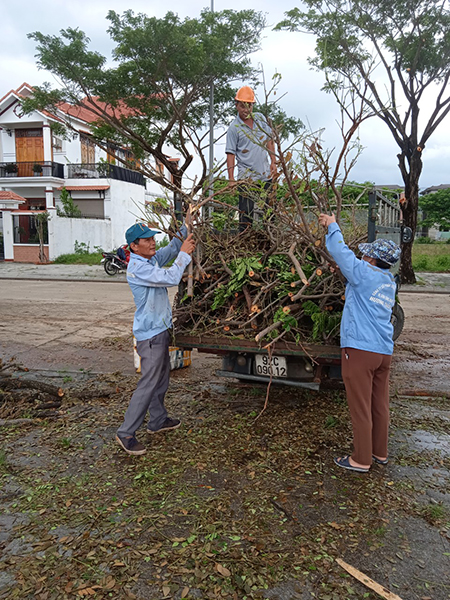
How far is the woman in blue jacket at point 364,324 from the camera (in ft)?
11.1

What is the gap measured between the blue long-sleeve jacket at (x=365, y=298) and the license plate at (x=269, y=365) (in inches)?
33.8

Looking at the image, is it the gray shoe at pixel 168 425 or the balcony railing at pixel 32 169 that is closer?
the gray shoe at pixel 168 425

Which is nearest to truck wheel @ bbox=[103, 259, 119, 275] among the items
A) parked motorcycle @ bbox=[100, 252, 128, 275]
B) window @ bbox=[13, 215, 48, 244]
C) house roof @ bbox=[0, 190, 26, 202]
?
parked motorcycle @ bbox=[100, 252, 128, 275]

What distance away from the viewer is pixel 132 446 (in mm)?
3842

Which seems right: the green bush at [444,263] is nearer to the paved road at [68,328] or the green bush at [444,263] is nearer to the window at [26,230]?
the paved road at [68,328]

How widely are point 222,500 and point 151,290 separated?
5.53ft

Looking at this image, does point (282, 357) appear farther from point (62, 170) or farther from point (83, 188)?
point (62, 170)

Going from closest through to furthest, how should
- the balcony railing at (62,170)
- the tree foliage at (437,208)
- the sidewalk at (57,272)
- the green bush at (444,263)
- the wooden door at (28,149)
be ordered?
the sidewalk at (57,272) < the green bush at (444,263) < the balcony railing at (62,170) < the wooden door at (28,149) < the tree foliage at (437,208)

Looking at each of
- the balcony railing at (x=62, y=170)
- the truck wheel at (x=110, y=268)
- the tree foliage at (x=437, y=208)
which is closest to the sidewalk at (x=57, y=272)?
the truck wheel at (x=110, y=268)

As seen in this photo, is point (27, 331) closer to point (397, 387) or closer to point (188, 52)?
point (397, 387)

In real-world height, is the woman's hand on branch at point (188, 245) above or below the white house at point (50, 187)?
below

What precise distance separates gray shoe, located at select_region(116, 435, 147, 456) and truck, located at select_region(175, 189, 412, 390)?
0.93m

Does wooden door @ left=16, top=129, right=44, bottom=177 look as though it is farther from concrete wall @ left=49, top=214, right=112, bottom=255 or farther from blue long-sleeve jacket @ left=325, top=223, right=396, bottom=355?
blue long-sleeve jacket @ left=325, top=223, right=396, bottom=355

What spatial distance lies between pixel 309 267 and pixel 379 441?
1570 millimetres
